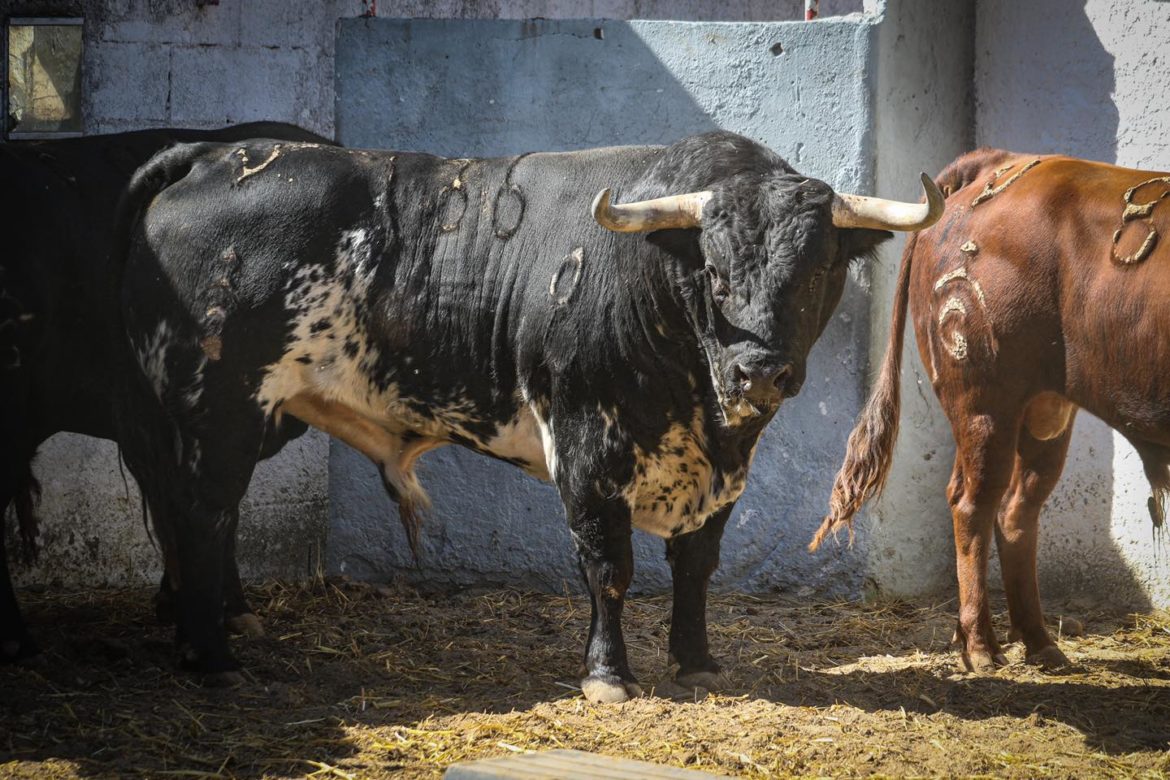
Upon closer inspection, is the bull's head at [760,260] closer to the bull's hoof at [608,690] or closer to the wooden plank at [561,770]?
the bull's hoof at [608,690]

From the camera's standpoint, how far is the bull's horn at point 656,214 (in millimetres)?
4090

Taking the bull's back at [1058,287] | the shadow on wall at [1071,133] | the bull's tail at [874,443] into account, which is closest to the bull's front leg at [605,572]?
the bull's tail at [874,443]

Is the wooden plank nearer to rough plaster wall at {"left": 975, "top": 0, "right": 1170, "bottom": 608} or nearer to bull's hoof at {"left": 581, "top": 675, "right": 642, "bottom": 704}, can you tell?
bull's hoof at {"left": 581, "top": 675, "right": 642, "bottom": 704}

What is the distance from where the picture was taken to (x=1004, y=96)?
614 cm

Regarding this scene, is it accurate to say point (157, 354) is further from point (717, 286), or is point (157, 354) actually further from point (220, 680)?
point (717, 286)

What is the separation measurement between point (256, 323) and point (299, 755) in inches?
61.9

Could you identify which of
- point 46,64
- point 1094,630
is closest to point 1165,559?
point 1094,630

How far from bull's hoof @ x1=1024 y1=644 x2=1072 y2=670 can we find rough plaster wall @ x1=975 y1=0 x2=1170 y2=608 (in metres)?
1.00

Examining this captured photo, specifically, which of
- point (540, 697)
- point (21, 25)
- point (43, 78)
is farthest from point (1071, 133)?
point (21, 25)

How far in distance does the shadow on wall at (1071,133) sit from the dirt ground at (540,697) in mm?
240

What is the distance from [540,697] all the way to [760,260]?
1665mm

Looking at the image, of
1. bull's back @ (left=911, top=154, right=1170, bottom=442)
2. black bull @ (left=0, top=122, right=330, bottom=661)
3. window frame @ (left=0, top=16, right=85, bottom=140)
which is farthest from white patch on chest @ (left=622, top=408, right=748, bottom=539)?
window frame @ (left=0, top=16, right=85, bottom=140)

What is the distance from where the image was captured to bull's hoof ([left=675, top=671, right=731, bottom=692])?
4543 millimetres

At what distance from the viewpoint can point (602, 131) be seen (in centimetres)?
604
